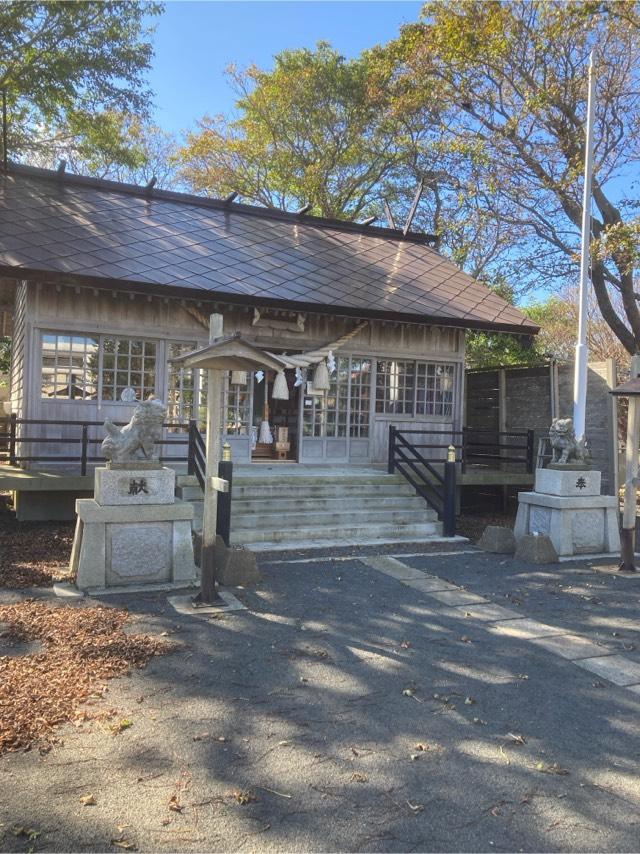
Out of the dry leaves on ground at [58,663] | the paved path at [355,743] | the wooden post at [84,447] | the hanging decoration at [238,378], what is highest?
the hanging decoration at [238,378]

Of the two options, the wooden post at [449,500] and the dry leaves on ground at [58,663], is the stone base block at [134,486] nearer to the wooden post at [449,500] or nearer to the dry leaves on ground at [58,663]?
the dry leaves on ground at [58,663]

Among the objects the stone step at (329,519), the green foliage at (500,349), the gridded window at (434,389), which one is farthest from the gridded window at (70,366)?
the green foliage at (500,349)

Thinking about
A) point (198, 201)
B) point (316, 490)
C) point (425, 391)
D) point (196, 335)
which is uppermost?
point (198, 201)

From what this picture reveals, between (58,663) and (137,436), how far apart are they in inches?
97.5

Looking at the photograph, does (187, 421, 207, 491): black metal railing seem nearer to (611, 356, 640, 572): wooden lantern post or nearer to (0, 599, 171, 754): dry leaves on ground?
(0, 599, 171, 754): dry leaves on ground

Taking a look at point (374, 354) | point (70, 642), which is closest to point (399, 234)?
point (374, 354)

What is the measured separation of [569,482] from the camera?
823 cm

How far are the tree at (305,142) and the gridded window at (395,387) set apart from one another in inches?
427

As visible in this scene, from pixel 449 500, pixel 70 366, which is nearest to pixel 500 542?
pixel 449 500

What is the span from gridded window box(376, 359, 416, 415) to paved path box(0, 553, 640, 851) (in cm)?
645

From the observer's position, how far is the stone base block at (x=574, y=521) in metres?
8.12

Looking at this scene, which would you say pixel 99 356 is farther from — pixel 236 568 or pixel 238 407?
pixel 236 568

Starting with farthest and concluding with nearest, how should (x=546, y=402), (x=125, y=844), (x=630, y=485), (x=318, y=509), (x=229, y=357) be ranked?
(x=546, y=402)
(x=318, y=509)
(x=630, y=485)
(x=229, y=357)
(x=125, y=844)

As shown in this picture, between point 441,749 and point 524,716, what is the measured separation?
0.72 meters
